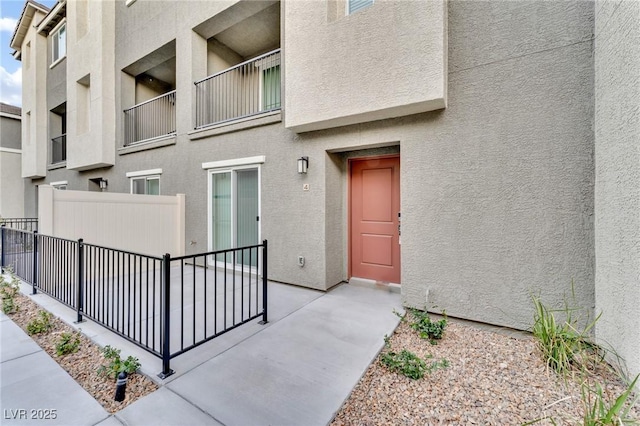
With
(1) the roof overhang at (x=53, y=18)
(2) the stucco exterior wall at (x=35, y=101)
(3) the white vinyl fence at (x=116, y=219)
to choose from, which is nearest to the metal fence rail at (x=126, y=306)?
(3) the white vinyl fence at (x=116, y=219)

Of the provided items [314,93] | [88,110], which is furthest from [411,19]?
[88,110]

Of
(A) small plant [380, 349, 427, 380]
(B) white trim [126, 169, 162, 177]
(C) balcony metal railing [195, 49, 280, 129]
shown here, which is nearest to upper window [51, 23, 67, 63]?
(B) white trim [126, 169, 162, 177]

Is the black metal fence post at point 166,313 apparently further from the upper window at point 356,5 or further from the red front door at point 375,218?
the upper window at point 356,5

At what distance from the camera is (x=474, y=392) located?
259cm

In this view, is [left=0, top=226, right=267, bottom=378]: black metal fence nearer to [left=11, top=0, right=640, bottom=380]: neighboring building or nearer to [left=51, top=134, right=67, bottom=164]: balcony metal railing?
[left=11, top=0, right=640, bottom=380]: neighboring building

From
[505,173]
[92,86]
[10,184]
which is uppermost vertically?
[92,86]

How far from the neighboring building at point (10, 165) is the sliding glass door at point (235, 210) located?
577 inches

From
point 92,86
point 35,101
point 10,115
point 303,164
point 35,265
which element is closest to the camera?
point 35,265

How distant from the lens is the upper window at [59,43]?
37.2ft

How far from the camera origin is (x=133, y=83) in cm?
938

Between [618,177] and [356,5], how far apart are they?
454 centimetres

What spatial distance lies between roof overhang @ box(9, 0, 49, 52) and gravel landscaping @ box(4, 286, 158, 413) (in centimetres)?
1555

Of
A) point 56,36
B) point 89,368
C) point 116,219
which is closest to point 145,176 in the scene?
point 116,219

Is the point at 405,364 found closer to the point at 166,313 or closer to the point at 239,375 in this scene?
the point at 239,375
